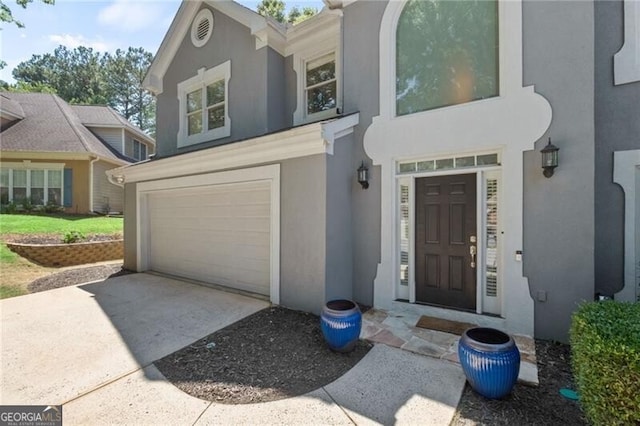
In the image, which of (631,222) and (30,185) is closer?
(631,222)

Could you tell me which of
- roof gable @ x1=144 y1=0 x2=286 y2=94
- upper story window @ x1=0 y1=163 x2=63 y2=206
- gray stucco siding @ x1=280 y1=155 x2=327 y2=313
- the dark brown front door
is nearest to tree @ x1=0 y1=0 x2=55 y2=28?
roof gable @ x1=144 y1=0 x2=286 y2=94

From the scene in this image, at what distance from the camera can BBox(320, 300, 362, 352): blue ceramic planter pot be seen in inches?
149

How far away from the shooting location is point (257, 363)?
12.2ft


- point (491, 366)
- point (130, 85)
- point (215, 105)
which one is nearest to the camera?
point (491, 366)

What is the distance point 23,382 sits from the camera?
10.8 ft

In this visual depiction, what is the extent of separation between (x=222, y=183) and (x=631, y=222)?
7.16m

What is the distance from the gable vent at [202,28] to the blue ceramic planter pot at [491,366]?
977 cm

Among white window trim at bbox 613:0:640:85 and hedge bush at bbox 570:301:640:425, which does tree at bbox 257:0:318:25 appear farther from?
hedge bush at bbox 570:301:640:425

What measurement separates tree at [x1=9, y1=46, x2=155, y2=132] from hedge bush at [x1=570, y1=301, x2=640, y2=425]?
4100 cm

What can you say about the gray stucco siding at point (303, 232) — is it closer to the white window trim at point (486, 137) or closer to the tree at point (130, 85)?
the white window trim at point (486, 137)

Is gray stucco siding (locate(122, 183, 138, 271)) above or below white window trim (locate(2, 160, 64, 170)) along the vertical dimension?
below

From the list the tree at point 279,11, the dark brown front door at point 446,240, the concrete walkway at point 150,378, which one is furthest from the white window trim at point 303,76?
the tree at point 279,11

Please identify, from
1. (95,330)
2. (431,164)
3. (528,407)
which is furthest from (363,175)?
(95,330)

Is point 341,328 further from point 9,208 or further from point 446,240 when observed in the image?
point 9,208
